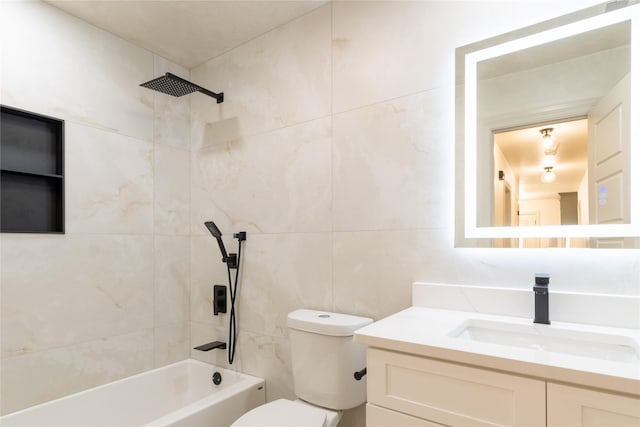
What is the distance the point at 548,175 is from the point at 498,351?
0.75 metres

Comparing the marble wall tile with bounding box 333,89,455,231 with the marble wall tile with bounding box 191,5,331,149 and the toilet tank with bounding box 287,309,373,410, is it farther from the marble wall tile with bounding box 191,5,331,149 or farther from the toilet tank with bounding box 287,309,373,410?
the toilet tank with bounding box 287,309,373,410

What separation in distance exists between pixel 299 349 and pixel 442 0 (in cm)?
164

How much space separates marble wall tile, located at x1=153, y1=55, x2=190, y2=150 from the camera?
2328 millimetres

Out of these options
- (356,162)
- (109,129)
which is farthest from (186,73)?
(356,162)

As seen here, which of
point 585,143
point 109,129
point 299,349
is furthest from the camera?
point 109,129

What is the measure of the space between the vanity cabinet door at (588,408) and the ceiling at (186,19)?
189 centimetres

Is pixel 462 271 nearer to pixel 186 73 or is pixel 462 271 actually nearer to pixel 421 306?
pixel 421 306

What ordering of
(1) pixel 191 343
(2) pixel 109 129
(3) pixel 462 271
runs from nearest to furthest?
(3) pixel 462 271, (2) pixel 109 129, (1) pixel 191 343

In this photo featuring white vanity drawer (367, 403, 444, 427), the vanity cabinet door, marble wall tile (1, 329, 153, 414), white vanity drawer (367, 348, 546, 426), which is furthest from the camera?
marble wall tile (1, 329, 153, 414)

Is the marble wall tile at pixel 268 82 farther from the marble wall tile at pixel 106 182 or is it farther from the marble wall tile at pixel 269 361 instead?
the marble wall tile at pixel 269 361

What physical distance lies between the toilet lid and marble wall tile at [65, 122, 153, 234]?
1265 mm

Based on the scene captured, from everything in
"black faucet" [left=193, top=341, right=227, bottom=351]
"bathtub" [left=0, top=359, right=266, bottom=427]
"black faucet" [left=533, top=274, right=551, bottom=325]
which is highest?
"black faucet" [left=533, top=274, right=551, bottom=325]

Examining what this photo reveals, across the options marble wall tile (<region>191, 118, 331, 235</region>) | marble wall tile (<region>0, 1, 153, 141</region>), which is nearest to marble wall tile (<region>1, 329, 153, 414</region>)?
marble wall tile (<region>191, 118, 331, 235</region>)

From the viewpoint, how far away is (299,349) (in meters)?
1.70
